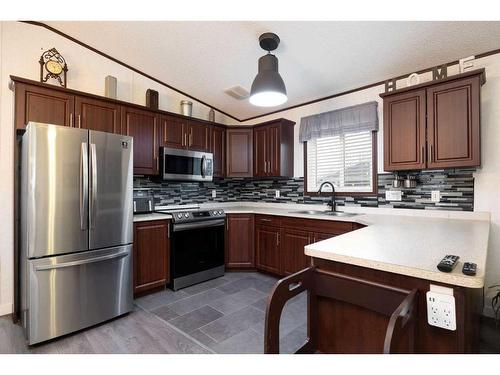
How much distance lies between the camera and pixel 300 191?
12.3 ft

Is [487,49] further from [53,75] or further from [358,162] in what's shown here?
[53,75]

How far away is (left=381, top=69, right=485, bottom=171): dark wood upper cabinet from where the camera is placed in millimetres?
2090

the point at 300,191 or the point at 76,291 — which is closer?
the point at 76,291

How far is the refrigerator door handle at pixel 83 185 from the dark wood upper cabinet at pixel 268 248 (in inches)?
80.7

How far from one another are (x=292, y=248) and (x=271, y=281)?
0.52m

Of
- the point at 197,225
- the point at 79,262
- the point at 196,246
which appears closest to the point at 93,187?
the point at 79,262

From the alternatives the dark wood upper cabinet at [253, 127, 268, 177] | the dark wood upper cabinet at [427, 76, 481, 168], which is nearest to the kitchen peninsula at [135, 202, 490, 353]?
the dark wood upper cabinet at [427, 76, 481, 168]

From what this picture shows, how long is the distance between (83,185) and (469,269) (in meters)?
2.43

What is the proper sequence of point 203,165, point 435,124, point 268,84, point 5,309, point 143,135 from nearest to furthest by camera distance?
point 268,84, point 435,124, point 5,309, point 143,135, point 203,165

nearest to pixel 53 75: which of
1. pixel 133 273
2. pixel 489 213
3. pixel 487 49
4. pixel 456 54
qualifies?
pixel 133 273

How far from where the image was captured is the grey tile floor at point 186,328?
1.88 meters

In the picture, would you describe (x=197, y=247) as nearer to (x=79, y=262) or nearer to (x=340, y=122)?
(x=79, y=262)

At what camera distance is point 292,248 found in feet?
10.2

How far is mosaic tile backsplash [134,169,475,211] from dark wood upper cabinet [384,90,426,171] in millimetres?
354
